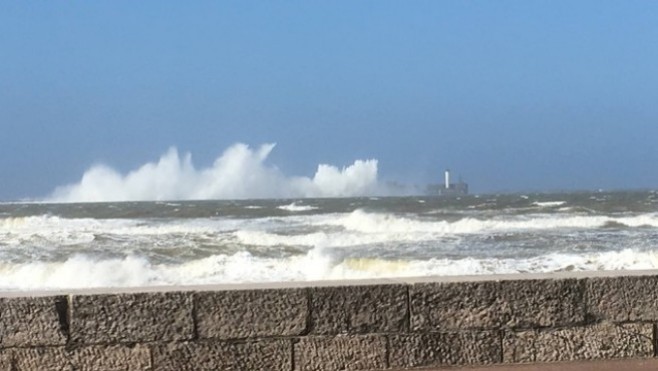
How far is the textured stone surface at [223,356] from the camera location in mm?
4293

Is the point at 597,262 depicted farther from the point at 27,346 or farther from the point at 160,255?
the point at 27,346

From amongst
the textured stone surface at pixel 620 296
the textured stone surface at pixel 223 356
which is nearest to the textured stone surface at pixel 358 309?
the textured stone surface at pixel 223 356

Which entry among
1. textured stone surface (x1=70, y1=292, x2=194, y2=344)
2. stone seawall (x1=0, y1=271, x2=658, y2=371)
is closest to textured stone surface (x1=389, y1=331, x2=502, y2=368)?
stone seawall (x1=0, y1=271, x2=658, y2=371)

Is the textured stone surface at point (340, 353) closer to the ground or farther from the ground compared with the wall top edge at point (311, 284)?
closer to the ground

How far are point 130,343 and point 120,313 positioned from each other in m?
0.16

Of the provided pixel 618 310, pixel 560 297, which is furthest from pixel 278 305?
pixel 618 310

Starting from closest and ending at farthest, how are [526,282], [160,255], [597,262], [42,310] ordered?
[42,310]
[526,282]
[597,262]
[160,255]

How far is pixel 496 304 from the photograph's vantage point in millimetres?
4457

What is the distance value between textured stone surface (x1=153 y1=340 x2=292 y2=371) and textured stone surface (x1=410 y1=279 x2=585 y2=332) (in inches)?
28.5

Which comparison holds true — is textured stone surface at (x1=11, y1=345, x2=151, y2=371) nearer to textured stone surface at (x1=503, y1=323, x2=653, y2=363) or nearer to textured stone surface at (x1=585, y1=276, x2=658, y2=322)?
textured stone surface at (x1=503, y1=323, x2=653, y2=363)

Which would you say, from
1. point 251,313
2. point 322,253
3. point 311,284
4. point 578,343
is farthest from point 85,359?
point 322,253

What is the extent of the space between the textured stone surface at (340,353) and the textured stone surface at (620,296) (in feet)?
3.82

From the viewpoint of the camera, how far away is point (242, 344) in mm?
4344

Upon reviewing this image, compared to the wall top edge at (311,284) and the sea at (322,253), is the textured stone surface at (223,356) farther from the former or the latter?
the sea at (322,253)
